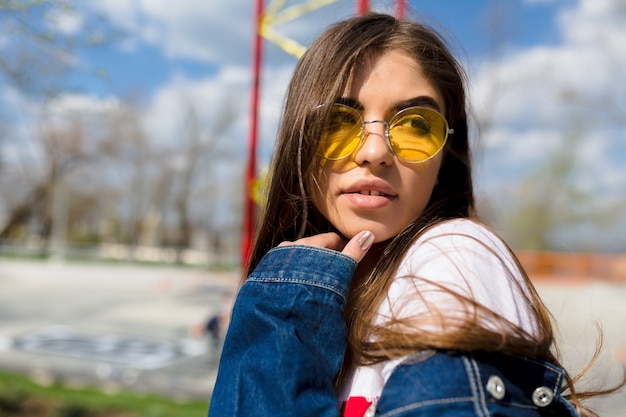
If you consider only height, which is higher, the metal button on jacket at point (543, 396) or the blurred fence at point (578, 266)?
the metal button on jacket at point (543, 396)

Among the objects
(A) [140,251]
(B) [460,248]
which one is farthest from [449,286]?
(A) [140,251]

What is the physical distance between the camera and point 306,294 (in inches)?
32.4

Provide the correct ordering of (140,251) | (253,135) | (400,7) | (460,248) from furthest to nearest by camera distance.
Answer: (140,251)
(253,135)
(400,7)
(460,248)

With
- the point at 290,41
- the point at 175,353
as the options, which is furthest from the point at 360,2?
the point at 175,353

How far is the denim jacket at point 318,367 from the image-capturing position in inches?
27.4

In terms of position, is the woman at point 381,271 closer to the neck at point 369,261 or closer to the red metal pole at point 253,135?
the neck at point 369,261

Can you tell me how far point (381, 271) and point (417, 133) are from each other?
22 centimetres

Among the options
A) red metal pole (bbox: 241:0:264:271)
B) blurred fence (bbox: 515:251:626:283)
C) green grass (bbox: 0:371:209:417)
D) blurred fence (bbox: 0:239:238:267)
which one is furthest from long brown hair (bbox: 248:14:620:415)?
blurred fence (bbox: 0:239:238:267)

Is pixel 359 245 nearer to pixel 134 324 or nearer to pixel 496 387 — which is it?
pixel 496 387

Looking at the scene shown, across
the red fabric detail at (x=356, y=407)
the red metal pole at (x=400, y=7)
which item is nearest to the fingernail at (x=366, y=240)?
the red fabric detail at (x=356, y=407)

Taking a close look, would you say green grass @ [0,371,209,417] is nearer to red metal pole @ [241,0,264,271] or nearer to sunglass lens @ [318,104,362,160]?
red metal pole @ [241,0,264,271]

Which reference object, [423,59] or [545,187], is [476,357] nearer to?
[423,59]

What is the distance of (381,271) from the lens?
3.01ft

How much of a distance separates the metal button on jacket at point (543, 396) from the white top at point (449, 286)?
0.07 m
